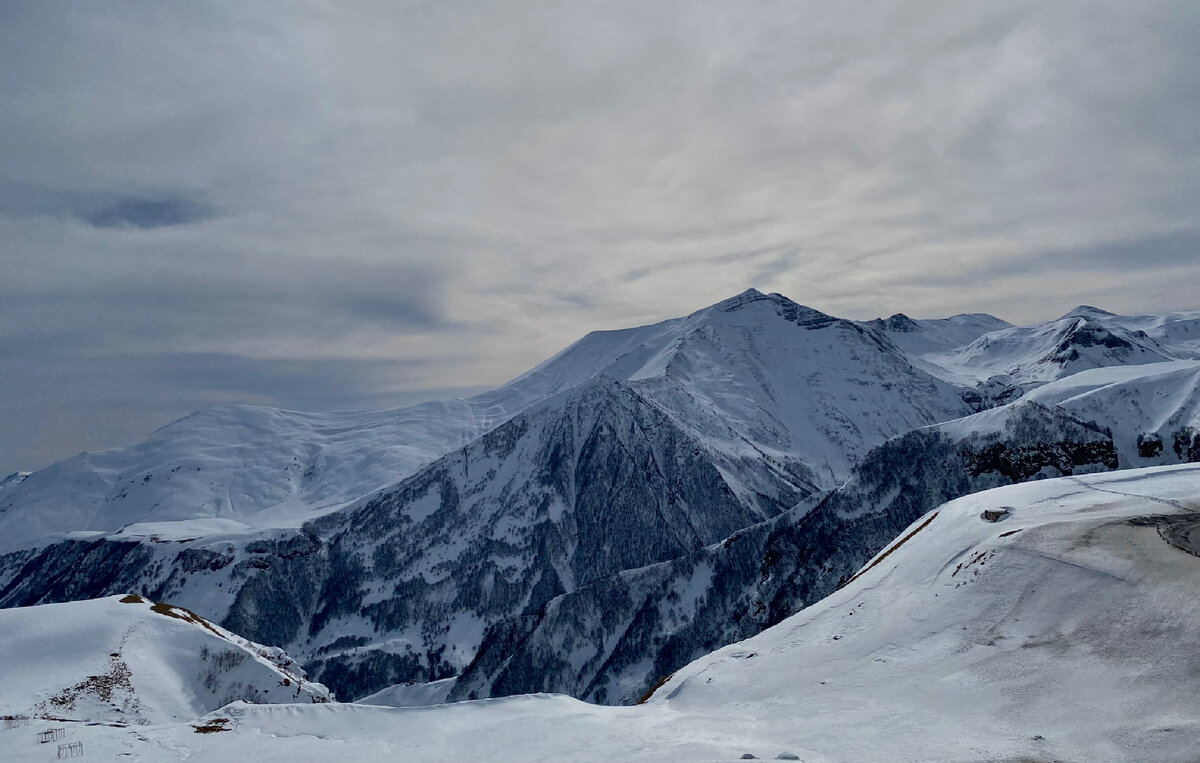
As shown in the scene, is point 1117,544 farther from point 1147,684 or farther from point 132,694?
point 132,694

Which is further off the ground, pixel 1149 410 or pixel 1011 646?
pixel 1011 646

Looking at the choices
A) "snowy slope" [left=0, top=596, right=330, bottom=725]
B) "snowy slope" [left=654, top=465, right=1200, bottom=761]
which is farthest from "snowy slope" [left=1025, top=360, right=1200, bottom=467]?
"snowy slope" [left=0, top=596, right=330, bottom=725]

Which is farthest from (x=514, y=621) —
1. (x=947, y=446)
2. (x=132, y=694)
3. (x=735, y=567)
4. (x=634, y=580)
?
(x=132, y=694)

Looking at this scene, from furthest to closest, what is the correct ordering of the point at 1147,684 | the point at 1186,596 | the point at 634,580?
the point at 634,580
the point at 1186,596
the point at 1147,684

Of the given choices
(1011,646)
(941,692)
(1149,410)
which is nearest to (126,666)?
(941,692)

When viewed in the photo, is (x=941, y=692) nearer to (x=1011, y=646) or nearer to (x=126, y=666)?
(x=1011, y=646)

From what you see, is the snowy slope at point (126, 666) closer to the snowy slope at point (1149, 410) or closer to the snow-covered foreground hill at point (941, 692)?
the snow-covered foreground hill at point (941, 692)
